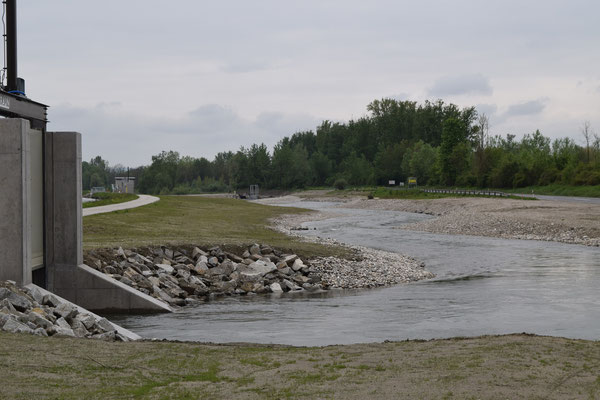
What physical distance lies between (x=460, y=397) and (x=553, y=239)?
36.7 m

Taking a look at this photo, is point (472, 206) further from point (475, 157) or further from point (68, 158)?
point (68, 158)

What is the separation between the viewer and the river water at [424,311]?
16.3 meters

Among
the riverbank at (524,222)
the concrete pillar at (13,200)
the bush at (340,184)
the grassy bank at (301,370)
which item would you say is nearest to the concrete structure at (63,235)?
the concrete pillar at (13,200)

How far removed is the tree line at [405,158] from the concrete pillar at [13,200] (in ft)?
274

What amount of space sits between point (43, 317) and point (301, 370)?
251 inches

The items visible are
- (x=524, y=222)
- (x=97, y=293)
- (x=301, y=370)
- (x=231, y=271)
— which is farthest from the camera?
(x=524, y=222)

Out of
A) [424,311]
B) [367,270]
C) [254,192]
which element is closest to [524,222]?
[367,270]

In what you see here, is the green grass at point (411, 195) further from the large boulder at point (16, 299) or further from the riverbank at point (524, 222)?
the large boulder at point (16, 299)

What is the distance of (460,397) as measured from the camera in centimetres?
830

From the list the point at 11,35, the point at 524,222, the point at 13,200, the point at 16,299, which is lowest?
the point at 524,222

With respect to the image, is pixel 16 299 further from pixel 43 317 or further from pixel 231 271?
pixel 231 271

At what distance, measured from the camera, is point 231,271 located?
24.9 metres

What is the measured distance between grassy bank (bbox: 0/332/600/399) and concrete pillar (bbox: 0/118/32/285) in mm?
4795

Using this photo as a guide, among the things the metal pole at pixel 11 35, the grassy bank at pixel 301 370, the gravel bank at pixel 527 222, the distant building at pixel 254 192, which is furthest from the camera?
the distant building at pixel 254 192
